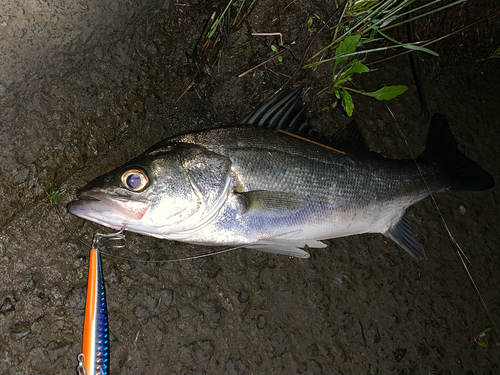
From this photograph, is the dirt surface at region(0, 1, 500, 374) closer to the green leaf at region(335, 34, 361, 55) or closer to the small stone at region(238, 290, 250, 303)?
the small stone at region(238, 290, 250, 303)

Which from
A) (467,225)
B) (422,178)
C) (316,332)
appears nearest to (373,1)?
(422,178)

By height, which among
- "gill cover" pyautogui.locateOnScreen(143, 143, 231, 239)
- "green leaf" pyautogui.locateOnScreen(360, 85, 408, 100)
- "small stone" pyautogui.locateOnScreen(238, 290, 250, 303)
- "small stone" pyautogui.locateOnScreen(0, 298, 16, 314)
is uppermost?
"gill cover" pyautogui.locateOnScreen(143, 143, 231, 239)

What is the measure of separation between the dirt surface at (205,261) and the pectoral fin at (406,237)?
0.50ft

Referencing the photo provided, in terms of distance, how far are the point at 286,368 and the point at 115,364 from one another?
1.25 m

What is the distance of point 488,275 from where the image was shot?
355cm

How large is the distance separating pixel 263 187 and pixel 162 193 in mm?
683

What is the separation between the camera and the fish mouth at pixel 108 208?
2182 millimetres

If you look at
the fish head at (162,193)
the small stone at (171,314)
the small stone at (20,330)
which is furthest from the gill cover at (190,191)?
the small stone at (20,330)

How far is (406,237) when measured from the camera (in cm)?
312

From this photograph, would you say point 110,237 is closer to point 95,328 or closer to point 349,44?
point 95,328

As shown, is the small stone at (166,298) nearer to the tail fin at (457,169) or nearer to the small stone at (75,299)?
the small stone at (75,299)

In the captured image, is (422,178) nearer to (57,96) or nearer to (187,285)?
(187,285)

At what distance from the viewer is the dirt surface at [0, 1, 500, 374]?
2391 mm

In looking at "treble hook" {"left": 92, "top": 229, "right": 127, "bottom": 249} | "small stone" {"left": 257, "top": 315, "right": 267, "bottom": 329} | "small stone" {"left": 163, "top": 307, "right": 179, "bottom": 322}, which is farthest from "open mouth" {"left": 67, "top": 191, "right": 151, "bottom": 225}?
"small stone" {"left": 257, "top": 315, "right": 267, "bottom": 329}
